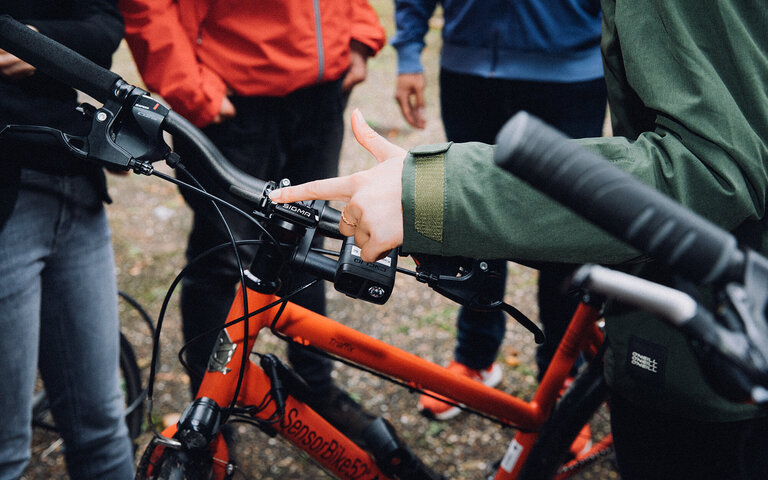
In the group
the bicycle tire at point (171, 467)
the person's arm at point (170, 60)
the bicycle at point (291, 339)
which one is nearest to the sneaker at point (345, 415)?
the bicycle at point (291, 339)

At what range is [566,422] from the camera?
75.7 inches

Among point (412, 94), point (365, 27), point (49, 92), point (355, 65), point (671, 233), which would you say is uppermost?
point (671, 233)

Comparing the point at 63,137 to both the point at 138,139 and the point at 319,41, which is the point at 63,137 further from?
the point at 319,41

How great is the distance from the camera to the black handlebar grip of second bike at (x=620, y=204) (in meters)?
0.52

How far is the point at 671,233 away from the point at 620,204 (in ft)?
0.17

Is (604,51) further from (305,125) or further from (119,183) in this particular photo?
(119,183)

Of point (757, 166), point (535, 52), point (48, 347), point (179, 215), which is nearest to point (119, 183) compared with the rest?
point (179, 215)

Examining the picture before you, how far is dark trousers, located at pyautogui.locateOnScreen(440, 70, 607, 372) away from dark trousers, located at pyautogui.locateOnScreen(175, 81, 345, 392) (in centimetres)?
54

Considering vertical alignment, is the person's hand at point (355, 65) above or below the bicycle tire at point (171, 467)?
above

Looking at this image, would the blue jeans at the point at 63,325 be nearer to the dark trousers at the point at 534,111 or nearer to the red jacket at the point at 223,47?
the red jacket at the point at 223,47

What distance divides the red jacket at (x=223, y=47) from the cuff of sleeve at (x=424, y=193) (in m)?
1.25

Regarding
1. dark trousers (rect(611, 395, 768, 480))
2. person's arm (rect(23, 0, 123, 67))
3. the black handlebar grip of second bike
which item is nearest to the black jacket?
person's arm (rect(23, 0, 123, 67))

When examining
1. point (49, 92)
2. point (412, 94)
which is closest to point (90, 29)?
point (49, 92)

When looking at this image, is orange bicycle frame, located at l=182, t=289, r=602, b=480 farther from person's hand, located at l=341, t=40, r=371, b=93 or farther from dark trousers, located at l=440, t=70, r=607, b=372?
person's hand, located at l=341, t=40, r=371, b=93
